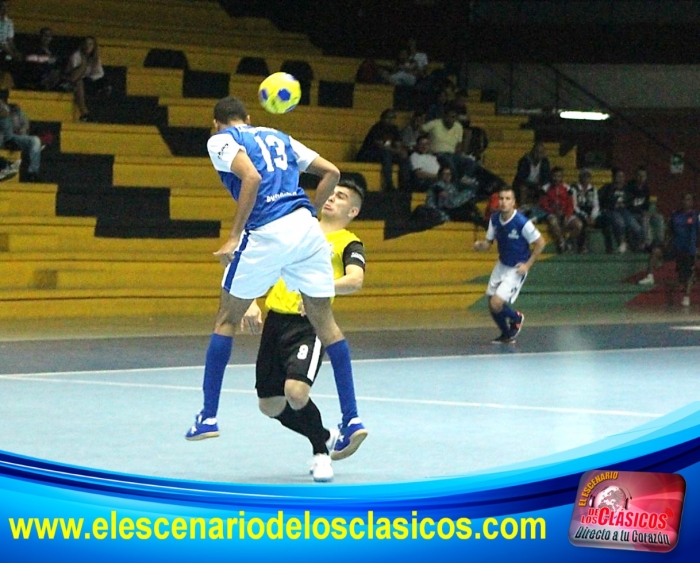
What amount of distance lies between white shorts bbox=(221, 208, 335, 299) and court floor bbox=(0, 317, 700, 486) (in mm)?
825

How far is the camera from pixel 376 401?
8.88 metres

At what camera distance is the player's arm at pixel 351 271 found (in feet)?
21.6

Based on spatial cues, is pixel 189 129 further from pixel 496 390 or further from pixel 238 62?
pixel 496 390

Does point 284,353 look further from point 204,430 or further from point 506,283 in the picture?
point 506,283

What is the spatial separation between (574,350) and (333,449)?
21.3 ft

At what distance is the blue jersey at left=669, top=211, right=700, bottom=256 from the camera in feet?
66.1

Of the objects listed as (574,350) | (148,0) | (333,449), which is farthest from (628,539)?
(148,0)

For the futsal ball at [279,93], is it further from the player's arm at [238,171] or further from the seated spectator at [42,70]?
the seated spectator at [42,70]

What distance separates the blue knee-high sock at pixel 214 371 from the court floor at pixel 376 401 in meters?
0.25

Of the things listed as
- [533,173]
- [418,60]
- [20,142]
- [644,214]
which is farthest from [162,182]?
[644,214]

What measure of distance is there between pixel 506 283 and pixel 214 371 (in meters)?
7.26

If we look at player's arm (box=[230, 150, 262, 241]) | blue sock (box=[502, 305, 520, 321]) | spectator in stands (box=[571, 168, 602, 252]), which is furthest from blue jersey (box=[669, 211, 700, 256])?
player's arm (box=[230, 150, 262, 241])

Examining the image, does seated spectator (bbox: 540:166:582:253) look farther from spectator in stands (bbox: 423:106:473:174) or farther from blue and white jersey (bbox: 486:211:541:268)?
blue and white jersey (bbox: 486:211:541:268)

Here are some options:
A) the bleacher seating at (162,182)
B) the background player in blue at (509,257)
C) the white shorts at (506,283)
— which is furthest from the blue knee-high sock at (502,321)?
the bleacher seating at (162,182)
